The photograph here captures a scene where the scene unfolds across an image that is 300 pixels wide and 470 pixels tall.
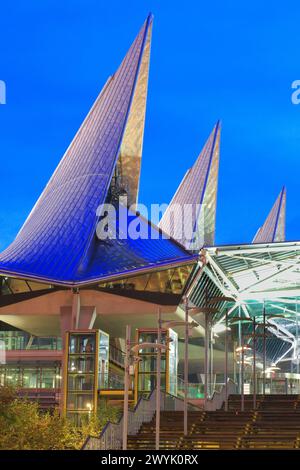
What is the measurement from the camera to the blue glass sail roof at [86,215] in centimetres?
5181

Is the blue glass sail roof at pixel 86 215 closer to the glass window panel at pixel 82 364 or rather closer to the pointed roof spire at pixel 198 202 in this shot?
the glass window panel at pixel 82 364

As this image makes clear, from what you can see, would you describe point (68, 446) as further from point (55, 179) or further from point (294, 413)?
point (55, 179)

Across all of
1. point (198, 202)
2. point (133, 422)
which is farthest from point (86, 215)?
point (133, 422)

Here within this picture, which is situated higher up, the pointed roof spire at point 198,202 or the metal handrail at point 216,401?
the pointed roof spire at point 198,202

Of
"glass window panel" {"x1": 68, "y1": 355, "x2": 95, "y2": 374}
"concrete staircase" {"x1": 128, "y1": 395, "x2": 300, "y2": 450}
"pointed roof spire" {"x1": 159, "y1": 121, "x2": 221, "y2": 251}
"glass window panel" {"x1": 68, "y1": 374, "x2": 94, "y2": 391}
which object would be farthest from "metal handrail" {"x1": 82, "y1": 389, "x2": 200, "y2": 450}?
"pointed roof spire" {"x1": 159, "y1": 121, "x2": 221, "y2": 251}

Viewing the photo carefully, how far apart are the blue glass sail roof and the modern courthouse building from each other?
88 mm

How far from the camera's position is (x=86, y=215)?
55.5 metres

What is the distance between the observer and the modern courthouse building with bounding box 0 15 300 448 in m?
46.5

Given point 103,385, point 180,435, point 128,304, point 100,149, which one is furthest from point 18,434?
point 100,149

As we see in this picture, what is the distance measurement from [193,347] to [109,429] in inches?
1464

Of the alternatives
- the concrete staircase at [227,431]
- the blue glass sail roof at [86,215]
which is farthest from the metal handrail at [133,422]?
the blue glass sail roof at [86,215]

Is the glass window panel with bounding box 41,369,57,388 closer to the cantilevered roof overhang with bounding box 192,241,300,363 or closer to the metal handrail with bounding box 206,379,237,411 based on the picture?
the metal handrail with bounding box 206,379,237,411

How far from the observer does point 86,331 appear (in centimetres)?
4684

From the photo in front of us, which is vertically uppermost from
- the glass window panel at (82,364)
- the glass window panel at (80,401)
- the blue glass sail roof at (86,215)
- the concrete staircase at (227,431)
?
the blue glass sail roof at (86,215)
